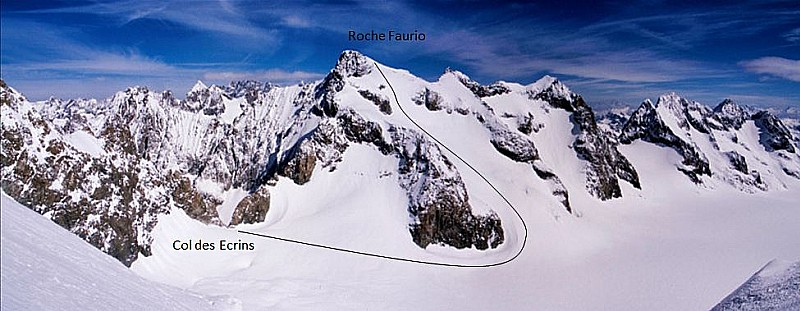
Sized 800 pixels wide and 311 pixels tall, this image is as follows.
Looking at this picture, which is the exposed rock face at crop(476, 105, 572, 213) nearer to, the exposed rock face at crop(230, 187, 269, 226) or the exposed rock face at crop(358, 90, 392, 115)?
the exposed rock face at crop(358, 90, 392, 115)

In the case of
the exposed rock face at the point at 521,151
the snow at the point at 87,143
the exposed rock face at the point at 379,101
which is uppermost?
the exposed rock face at the point at 379,101

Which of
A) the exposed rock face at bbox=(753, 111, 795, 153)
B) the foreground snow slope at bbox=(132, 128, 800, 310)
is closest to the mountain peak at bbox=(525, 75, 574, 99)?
the foreground snow slope at bbox=(132, 128, 800, 310)

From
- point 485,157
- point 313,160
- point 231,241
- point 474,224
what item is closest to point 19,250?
point 231,241

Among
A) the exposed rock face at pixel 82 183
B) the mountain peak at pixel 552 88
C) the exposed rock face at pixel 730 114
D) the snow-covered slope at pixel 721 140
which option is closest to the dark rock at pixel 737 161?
the snow-covered slope at pixel 721 140

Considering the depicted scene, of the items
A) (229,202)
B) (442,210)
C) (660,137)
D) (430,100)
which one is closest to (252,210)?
(229,202)

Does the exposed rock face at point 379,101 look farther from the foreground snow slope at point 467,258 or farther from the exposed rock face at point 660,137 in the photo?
the exposed rock face at point 660,137

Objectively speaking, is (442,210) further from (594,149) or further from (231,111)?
(231,111)
